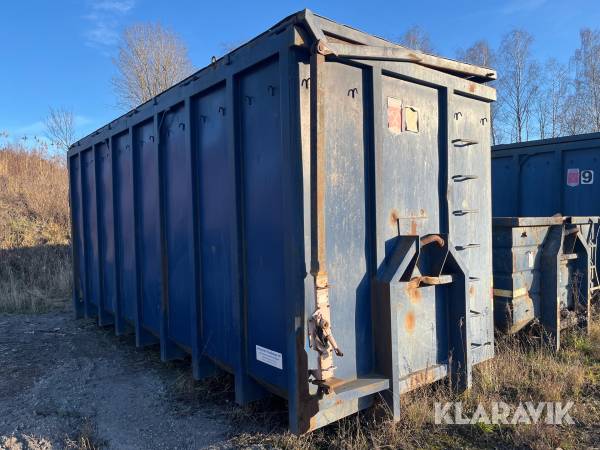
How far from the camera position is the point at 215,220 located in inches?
136

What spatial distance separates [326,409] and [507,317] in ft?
7.71

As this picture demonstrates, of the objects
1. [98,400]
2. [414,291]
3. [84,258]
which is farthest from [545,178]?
[84,258]

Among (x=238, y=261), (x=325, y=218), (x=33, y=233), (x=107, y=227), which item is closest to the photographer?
(x=325, y=218)

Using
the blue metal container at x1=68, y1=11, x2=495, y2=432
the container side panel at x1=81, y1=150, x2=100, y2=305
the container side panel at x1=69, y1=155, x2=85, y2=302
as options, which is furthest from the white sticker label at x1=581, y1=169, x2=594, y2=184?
the container side panel at x1=69, y1=155, x2=85, y2=302

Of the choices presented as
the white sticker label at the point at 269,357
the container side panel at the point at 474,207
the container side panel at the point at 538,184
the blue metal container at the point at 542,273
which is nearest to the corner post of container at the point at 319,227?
the white sticker label at the point at 269,357

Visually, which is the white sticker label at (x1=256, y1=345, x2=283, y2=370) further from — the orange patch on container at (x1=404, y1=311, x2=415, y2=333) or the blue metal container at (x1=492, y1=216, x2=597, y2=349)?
the blue metal container at (x1=492, y1=216, x2=597, y2=349)

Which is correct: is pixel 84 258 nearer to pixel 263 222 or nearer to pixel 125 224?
pixel 125 224

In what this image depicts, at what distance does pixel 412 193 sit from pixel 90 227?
4773 mm

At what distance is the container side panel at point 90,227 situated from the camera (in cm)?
612

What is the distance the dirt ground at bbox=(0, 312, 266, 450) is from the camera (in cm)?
324

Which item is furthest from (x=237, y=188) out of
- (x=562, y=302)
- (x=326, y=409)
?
(x=562, y=302)

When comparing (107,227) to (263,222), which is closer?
(263,222)

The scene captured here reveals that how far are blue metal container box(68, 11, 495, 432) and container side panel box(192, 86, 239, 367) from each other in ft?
0.05

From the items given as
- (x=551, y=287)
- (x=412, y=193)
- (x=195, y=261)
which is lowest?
(x=551, y=287)
